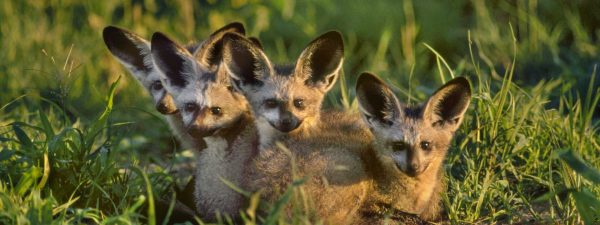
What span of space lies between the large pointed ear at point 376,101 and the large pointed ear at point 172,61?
1.20 meters

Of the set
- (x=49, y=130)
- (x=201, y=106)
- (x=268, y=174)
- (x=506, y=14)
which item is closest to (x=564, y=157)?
(x=268, y=174)

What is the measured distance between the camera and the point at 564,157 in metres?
4.07

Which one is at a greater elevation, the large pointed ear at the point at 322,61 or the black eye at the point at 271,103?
the large pointed ear at the point at 322,61

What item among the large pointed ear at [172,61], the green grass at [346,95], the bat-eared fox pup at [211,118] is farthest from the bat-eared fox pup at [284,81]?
the green grass at [346,95]

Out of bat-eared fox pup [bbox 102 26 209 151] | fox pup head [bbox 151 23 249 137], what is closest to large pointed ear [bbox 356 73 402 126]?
fox pup head [bbox 151 23 249 137]

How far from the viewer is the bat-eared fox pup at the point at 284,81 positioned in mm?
4906

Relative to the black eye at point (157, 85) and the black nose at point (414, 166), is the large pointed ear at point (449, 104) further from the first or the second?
the black eye at point (157, 85)

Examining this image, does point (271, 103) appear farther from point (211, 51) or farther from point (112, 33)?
point (112, 33)

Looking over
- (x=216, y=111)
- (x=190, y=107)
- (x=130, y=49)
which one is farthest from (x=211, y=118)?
(x=130, y=49)

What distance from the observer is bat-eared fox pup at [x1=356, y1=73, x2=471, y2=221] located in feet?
14.8

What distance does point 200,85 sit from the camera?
5289mm

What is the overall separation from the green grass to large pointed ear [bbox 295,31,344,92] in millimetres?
587

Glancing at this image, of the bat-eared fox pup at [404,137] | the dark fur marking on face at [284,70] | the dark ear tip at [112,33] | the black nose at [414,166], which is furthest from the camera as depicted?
the dark ear tip at [112,33]

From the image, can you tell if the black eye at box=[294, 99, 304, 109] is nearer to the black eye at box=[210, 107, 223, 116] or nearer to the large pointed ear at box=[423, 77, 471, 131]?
the black eye at box=[210, 107, 223, 116]
